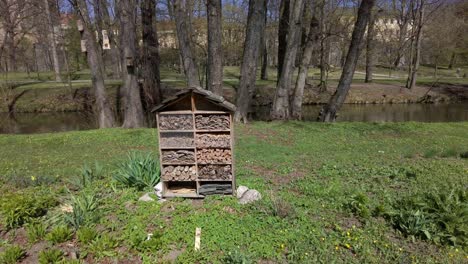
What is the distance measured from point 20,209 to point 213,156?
2763 millimetres

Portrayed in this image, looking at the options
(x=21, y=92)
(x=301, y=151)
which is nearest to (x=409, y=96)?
(x=301, y=151)

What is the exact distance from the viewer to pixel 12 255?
10.9 ft

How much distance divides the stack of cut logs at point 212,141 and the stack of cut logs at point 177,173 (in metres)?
0.46

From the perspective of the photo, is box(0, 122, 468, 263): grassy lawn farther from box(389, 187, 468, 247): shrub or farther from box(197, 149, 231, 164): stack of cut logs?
box(197, 149, 231, 164): stack of cut logs

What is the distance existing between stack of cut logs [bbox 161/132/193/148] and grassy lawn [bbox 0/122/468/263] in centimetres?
88

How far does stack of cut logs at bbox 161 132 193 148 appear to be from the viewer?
473cm

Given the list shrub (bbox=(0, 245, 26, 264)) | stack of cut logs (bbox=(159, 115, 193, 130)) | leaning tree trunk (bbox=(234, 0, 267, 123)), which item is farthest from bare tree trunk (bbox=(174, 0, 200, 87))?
shrub (bbox=(0, 245, 26, 264))

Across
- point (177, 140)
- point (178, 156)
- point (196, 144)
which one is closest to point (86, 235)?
point (178, 156)

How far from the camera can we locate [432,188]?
5016 millimetres

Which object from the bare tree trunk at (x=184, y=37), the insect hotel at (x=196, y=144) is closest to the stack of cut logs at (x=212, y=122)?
the insect hotel at (x=196, y=144)

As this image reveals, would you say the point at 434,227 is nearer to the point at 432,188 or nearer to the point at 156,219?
the point at 432,188

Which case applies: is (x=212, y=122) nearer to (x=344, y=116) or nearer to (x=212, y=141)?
(x=212, y=141)

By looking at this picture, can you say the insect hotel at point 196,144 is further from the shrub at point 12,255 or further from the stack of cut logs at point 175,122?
the shrub at point 12,255

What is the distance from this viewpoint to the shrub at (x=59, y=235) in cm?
364
